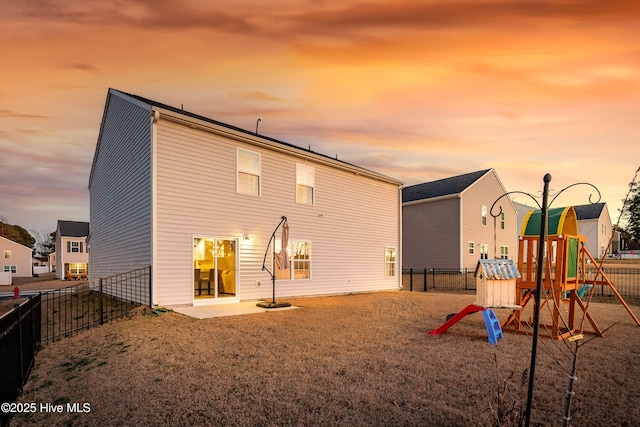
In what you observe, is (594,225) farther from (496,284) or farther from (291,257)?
(496,284)

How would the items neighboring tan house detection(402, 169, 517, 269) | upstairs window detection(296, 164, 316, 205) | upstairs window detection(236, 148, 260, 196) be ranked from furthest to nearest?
neighboring tan house detection(402, 169, 517, 269), upstairs window detection(296, 164, 316, 205), upstairs window detection(236, 148, 260, 196)

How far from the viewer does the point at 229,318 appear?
9.97 m

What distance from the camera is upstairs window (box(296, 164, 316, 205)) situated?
51.0 ft

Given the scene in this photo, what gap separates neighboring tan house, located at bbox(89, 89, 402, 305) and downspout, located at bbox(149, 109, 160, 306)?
30 millimetres

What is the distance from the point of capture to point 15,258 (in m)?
48.1

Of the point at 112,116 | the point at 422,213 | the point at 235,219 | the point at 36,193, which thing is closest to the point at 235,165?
the point at 235,219

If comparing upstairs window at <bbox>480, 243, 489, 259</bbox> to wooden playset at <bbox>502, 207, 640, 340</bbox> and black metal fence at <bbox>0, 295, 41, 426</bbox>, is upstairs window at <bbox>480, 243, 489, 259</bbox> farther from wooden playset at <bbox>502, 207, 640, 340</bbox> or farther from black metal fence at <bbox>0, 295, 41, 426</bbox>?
black metal fence at <bbox>0, 295, 41, 426</bbox>

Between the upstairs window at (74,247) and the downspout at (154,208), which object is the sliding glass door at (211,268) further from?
the upstairs window at (74,247)

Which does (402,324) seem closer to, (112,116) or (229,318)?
(229,318)

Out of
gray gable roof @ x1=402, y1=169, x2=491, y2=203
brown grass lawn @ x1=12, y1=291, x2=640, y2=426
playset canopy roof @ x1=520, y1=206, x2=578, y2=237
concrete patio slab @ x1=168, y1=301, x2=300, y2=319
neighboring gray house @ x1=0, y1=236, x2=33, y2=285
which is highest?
gray gable roof @ x1=402, y1=169, x2=491, y2=203

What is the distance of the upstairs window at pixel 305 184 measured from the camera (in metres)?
15.5

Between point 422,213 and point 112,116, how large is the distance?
77.7 feet

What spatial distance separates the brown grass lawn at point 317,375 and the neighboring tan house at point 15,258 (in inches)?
1995

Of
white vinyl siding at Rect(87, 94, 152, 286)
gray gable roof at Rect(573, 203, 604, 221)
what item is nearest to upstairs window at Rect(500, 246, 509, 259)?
gray gable roof at Rect(573, 203, 604, 221)
